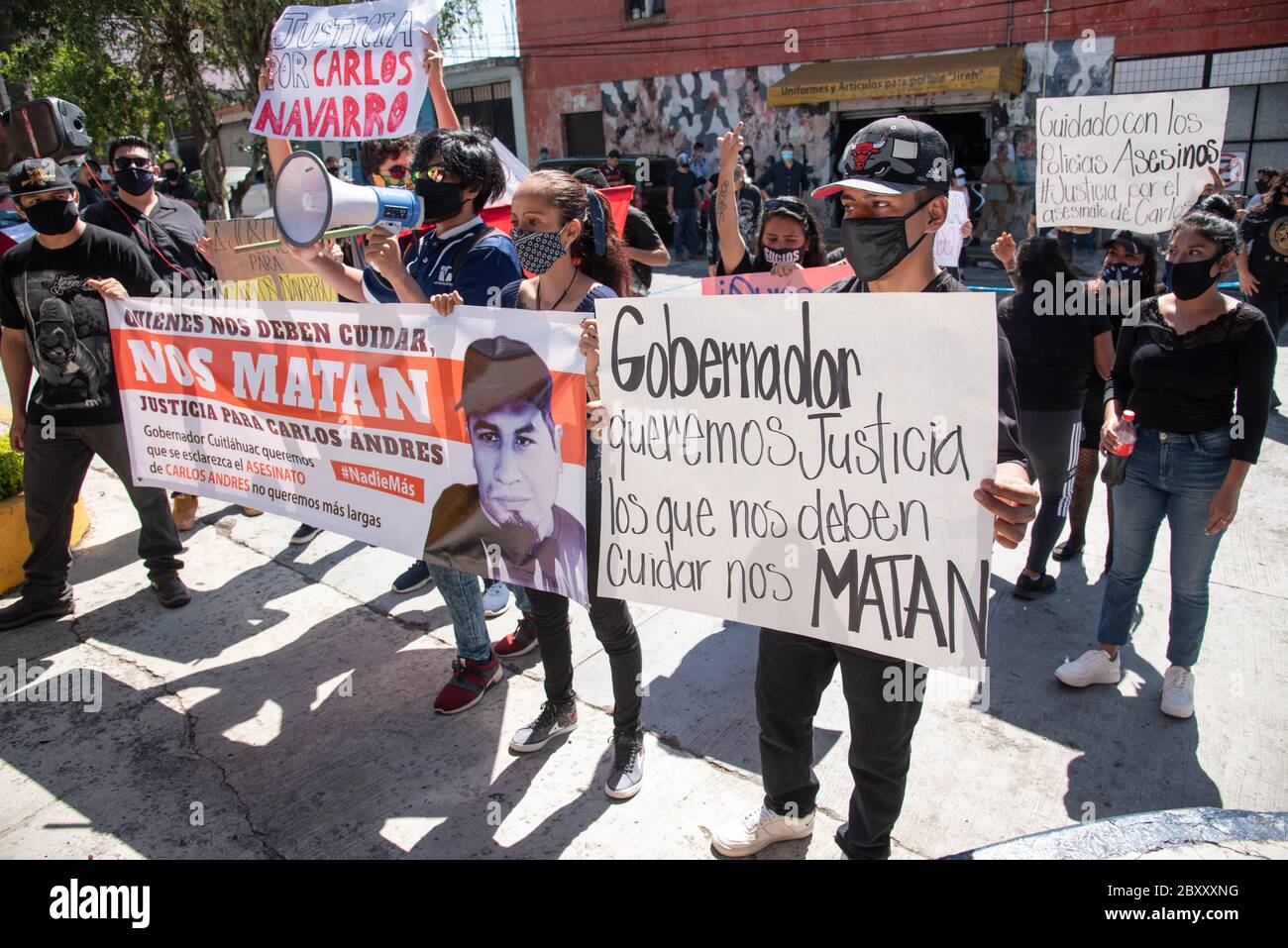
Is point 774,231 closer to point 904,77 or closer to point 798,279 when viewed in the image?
point 798,279

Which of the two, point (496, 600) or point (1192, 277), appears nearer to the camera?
point (1192, 277)

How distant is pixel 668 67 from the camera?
2205cm

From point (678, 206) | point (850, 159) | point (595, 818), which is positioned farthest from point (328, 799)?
point (678, 206)

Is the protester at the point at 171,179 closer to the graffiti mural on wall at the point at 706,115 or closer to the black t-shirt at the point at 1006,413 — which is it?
the graffiti mural on wall at the point at 706,115

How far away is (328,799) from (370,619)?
1403 mm

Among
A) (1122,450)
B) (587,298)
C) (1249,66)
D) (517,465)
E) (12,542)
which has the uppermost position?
(1249,66)

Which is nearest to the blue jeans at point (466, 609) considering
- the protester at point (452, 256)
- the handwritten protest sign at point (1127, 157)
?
the protester at point (452, 256)

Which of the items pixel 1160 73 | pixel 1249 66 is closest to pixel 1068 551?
pixel 1249 66

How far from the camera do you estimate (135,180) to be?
500 cm

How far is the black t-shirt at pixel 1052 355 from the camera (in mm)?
4016

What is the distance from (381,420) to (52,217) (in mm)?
2211

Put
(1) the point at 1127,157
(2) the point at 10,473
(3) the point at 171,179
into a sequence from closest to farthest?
1. (2) the point at 10,473
2. (1) the point at 1127,157
3. (3) the point at 171,179

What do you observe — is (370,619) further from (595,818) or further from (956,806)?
(956,806)
